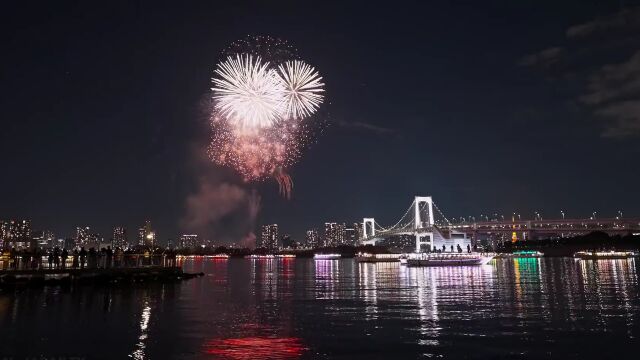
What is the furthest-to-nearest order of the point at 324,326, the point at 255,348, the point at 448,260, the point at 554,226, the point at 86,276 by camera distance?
1. the point at 554,226
2. the point at 448,260
3. the point at 86,276
4. the point at 324,326
5. the point at 255,348

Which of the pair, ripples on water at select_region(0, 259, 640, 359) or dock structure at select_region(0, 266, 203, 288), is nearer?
ripples on water at select_region(0, 259, 640, 359)

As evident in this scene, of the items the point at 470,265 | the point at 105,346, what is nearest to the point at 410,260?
the point at 470,265

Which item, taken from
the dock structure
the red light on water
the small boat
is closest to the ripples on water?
the red light on water

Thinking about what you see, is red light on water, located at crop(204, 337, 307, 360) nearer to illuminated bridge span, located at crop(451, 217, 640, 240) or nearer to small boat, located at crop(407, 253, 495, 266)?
small boat, located at crop(407, 253, 495, 266)

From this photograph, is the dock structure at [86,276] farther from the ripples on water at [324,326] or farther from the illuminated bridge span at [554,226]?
the illuminated bridge span at [554,226]

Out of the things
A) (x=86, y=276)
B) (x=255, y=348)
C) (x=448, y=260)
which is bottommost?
(x=255, y=348)

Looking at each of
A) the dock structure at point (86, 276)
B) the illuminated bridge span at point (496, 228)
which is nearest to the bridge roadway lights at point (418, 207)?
the illuminated bridge span at point (496, 228)

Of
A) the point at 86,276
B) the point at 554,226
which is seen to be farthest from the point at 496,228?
the point at 86,276

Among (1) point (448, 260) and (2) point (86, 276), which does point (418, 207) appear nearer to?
(1) point (448, 260)

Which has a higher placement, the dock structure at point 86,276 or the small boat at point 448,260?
the small boat at point 448,260
